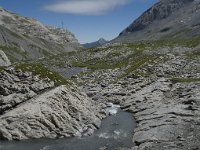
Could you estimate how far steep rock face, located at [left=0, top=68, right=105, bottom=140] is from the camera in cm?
6038

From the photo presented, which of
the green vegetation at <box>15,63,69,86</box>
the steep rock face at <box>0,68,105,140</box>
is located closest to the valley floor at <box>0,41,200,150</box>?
the steep rock face at <box>0,68,105,140</box>

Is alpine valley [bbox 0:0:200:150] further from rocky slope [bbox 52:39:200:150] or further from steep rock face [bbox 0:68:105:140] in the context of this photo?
rocky slope [bbox 52:39:200:150]

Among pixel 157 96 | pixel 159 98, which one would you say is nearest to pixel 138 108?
pixel 159 98

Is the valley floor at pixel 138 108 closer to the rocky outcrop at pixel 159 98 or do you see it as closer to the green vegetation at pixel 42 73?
the rocky outcrop at pixel 159 98

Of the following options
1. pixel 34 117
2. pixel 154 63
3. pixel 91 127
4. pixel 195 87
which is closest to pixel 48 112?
pixel 34 117

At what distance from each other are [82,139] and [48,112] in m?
8.23

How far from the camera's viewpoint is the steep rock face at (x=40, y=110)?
198ft

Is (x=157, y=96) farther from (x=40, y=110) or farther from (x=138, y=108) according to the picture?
(x=40, y=110)

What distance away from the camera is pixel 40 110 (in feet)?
206

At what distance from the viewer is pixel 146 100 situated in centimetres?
8075

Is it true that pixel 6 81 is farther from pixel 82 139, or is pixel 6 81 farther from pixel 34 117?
pixel 82 139

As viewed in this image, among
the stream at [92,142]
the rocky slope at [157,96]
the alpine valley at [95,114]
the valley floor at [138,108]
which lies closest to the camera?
the rocky slope at [157,96]

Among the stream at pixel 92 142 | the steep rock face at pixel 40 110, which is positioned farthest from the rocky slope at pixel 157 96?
the steep rock face at pixel 40 110

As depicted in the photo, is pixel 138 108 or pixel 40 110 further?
pixel 138 108
